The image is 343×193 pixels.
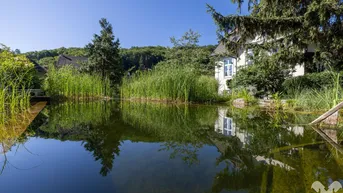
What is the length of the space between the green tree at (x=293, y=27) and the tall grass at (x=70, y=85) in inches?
235

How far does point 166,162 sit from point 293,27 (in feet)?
19.3

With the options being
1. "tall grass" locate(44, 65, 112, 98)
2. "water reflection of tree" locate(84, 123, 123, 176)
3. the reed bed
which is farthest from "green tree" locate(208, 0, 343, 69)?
"tall grass" locate(44, 65, 112, 98)

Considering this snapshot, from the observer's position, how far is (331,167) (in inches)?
58.9

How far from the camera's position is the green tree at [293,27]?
5.20 meters

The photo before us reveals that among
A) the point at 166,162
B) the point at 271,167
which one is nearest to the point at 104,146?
the point at 166,162

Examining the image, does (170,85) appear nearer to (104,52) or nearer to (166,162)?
(166,162)

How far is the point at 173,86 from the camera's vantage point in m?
7.92

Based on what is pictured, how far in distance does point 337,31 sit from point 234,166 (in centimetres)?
612

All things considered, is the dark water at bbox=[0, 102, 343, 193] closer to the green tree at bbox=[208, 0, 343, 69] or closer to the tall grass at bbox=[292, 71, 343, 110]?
the tall grass at bbox=[292, 71, 343, 110]

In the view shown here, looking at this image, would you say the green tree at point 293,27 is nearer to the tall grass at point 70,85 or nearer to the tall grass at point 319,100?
the tall grass at point 319,100

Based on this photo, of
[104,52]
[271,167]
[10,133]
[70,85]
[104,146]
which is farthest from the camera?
[104,52]

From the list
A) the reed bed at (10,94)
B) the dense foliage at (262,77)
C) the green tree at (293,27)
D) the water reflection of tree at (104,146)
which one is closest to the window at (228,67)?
the dense foliage at (262,77)

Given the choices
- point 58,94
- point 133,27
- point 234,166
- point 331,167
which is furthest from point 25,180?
point 133,27

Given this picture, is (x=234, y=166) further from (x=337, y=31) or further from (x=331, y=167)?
(x=337, y=31)
